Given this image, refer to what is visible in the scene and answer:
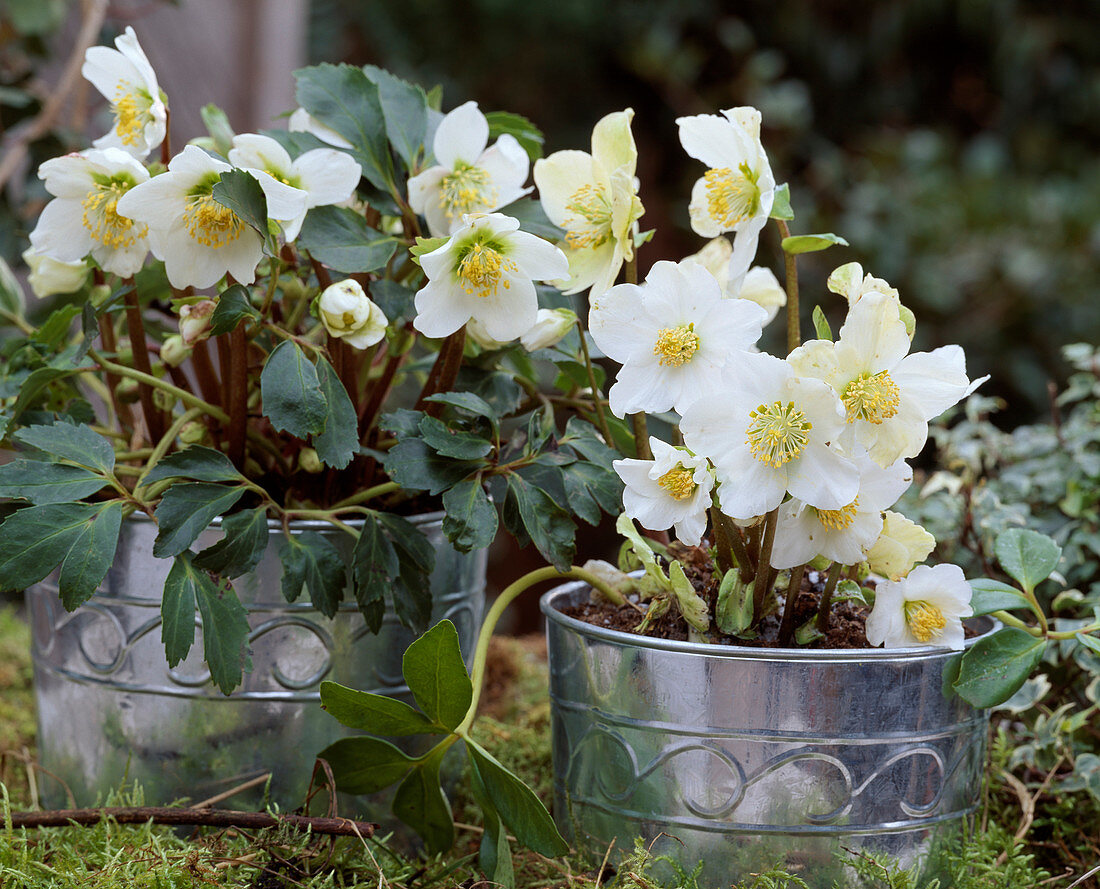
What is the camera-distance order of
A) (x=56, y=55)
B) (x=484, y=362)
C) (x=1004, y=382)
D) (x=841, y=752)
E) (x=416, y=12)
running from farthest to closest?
1. (x=416, y=12)
2. (x=1004, y=382)
3. (x=56, y=55)
4. (x=484, y=362)
5. (x=841, y=752)

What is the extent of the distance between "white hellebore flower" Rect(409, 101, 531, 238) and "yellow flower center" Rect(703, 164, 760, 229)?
16 cm

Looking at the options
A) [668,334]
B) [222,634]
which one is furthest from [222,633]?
[668,334]

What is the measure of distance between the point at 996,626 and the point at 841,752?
17 cm

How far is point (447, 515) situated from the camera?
61cm

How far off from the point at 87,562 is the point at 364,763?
0.20 meters

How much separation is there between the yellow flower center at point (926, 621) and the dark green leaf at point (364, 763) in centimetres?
31

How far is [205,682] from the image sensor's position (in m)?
0.67

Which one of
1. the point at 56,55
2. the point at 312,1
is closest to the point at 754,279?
the point at 56,55

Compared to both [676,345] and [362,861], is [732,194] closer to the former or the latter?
[676,345]

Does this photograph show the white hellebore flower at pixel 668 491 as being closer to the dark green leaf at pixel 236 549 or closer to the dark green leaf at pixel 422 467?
the dark green leaf at pixel 422 467

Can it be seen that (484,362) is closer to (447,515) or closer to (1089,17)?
(447,515)

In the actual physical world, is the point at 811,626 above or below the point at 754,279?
below

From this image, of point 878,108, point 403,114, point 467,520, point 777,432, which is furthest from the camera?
point 878,108

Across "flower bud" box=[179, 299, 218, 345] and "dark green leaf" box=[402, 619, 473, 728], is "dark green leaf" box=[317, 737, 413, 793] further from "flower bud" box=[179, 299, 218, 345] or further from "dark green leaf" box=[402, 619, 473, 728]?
"flower bud" box=[179, 299, 218, 345]
